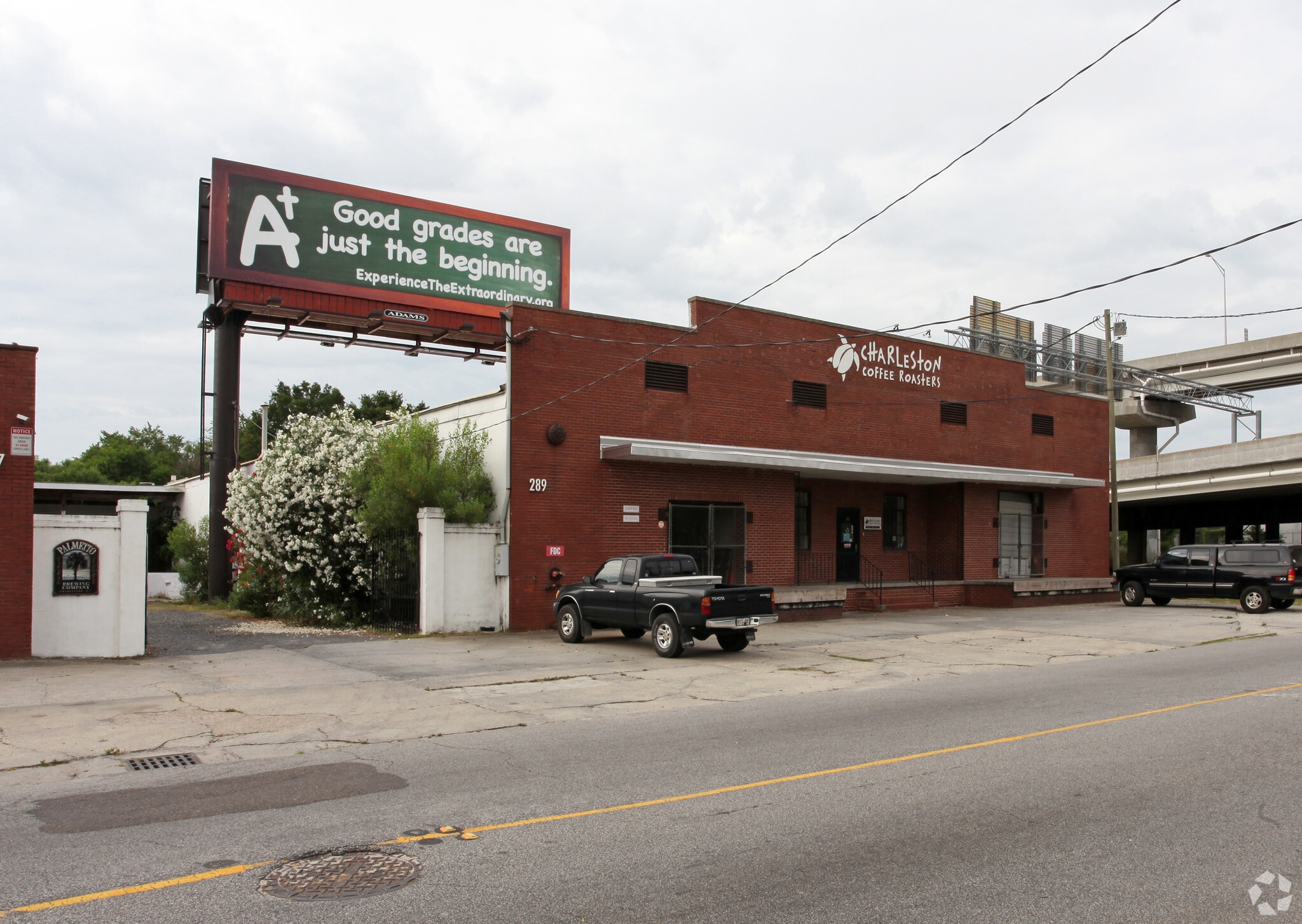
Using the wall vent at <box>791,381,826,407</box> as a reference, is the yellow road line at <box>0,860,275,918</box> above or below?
below

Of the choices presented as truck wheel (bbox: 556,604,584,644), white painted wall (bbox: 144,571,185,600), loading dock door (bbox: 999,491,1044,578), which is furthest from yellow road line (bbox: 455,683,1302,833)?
white painted wall (bbox: 144,571,185,600)

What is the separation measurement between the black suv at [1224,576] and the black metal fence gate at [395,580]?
20427 mm

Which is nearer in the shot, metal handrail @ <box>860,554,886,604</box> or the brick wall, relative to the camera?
the brick wall

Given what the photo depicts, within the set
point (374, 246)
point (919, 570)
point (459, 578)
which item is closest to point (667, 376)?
point (459, 578)

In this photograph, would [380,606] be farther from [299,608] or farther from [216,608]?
[216,608]

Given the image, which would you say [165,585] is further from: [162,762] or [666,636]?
[162,762]

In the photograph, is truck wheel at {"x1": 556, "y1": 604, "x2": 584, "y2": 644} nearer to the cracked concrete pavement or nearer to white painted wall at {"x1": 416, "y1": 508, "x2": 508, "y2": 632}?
the cracked concrete pavement

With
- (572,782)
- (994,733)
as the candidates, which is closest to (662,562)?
(994,733)

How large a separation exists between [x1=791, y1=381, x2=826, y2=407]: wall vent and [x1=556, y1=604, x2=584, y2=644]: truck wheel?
Result: 992 cm

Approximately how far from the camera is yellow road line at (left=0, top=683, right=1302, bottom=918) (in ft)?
17.0

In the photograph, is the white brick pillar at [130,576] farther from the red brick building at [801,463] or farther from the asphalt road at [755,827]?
the asphalt road at [755,827]

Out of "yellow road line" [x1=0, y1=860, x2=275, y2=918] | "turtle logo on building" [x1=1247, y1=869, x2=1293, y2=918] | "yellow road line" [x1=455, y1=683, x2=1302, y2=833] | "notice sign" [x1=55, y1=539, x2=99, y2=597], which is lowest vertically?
"yellow road line" [x1=455, y1=683, x2=1302, y2=833]

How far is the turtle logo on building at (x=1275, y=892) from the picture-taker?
4949 millimetres

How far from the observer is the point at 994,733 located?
948 cm
